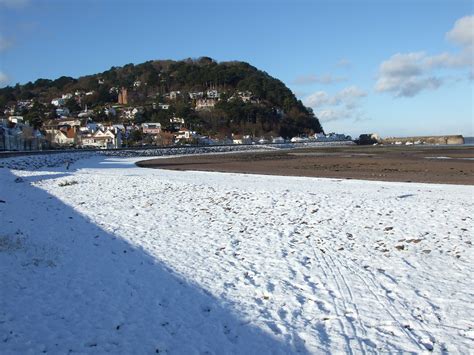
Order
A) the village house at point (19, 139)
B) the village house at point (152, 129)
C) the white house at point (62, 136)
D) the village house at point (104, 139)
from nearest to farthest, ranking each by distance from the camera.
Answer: the village house at point (19, 139), the village house at point (104, 139), the white house at point (62, 136), the village house at point (152, 129)

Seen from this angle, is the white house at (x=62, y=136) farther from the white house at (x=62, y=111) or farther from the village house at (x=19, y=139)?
the white house at (x=62, y=111)

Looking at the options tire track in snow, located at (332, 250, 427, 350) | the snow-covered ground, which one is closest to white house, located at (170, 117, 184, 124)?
the snow-covered ground

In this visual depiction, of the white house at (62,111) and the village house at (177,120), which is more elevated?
the white house at (62,111)

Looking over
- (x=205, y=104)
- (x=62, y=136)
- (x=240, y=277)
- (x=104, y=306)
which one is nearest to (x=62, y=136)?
(x=62, y=136)

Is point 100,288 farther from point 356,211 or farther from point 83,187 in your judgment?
point 83,187

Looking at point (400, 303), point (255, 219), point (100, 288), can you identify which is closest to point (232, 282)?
point (100, 288)

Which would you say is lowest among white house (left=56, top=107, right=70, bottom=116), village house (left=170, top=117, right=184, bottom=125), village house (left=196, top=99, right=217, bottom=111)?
village house (left=170, top=117, right=184, bottom=125)

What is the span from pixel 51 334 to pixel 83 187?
14969 millimetres

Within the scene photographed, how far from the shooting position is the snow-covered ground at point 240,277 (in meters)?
5.17

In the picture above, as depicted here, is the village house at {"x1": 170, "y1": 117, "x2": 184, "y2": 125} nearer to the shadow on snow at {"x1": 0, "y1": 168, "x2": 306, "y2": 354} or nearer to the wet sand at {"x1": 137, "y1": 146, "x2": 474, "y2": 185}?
the wet sand at {"x1": 137, "y1": 146, "x2": 474, "y2": 185}

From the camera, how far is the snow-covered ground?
17.0 feet

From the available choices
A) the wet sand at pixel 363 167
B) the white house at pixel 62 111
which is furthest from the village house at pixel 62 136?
the wet sand at pixel 363 167

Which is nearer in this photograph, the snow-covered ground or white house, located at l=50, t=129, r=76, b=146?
the snow-covered ground

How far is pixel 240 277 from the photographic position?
7371mm
